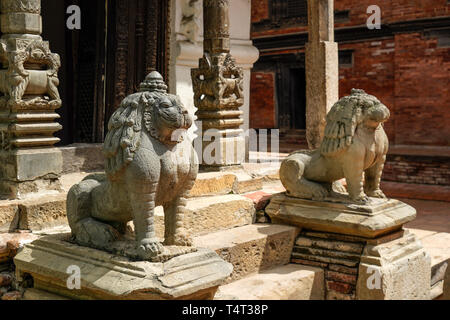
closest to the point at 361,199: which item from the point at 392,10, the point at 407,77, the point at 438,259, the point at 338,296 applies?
the point at 338,296

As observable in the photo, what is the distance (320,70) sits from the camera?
645cm

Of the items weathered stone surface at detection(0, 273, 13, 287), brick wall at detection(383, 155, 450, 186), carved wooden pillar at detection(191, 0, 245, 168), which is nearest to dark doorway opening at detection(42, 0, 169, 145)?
carved wooden pillar at detection(191, 0, 245, 168)

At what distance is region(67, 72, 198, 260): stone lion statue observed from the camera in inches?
136

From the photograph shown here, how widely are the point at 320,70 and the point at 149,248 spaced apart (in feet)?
12.1

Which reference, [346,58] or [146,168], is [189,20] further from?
[346,58]

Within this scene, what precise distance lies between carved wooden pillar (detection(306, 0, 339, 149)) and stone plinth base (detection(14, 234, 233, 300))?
123 inches

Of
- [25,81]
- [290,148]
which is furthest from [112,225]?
[290,148]

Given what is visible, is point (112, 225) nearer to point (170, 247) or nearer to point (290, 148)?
point (170, 247)

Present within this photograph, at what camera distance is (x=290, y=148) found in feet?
52.5

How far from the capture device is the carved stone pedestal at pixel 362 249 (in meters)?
5.01

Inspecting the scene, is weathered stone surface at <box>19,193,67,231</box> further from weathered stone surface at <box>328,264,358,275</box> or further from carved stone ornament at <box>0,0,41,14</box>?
weathered stone surface at <box>328,264,358,275</box>

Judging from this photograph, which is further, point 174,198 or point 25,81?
point 25,81

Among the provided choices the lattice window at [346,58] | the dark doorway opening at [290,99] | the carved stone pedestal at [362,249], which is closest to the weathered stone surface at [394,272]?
the carved stone pedestal at [362,249]
